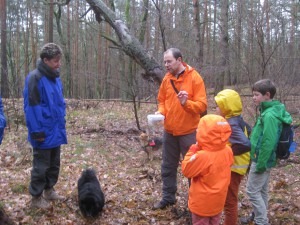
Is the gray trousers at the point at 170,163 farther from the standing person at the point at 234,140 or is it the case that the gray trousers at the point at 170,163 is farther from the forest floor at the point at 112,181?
the standing person at the point at 234,140

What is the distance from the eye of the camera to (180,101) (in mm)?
4000

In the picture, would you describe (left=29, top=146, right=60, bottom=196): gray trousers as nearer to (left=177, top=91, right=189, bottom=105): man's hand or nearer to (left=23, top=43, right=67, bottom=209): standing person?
(left=23, top=43, right=67, bottom=209): standing person

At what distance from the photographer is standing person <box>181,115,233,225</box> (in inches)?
124

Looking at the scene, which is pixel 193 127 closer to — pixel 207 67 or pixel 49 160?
pixel 49 160

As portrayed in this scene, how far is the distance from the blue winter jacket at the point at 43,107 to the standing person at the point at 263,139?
7.60 ft

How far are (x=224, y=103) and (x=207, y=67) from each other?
8.36m

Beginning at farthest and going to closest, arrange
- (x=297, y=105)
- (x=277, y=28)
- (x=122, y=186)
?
(x=297, y=105) < (x=277, y=28) < (x=122, y=186)

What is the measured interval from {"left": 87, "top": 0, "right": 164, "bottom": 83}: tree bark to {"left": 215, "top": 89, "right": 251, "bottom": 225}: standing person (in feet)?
8.24

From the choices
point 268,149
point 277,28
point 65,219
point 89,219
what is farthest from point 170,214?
point 277,28

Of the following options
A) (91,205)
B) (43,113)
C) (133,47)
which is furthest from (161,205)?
(133,47)

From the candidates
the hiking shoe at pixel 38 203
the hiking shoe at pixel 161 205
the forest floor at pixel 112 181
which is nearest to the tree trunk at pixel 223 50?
the forest floor at pixel 112 181

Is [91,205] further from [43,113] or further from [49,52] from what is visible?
[49,52]

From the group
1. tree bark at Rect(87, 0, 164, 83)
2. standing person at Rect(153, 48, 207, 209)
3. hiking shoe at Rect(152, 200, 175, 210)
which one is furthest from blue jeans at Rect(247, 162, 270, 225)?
tree bark at Rect(87, 0, 164, 83)

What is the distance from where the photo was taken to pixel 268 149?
3.62m
